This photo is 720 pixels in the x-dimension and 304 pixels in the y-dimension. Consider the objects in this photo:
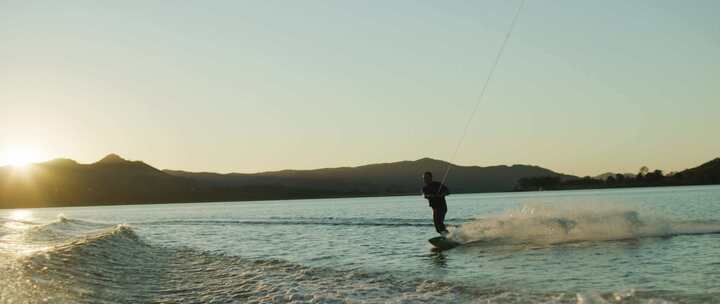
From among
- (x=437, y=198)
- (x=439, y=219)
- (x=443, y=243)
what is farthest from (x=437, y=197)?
(x=443, y=243)

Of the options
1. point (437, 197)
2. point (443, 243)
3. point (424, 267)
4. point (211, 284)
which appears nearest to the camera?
point (211, 284)

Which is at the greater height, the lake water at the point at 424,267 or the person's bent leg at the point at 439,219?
the person's bent leg at the point at 439,219

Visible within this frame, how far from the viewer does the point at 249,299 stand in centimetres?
1138

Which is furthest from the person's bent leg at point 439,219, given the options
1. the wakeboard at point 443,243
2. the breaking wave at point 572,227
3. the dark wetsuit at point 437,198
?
the wakeboard at point 443,243

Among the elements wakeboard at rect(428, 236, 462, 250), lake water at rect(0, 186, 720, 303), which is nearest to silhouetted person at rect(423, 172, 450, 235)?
lake water at rect(0, 186, 720, 303)

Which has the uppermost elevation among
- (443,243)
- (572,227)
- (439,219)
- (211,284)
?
(439,219)

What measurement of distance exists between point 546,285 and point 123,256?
43.6ft

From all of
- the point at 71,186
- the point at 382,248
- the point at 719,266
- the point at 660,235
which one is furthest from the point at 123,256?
the point at 71,186

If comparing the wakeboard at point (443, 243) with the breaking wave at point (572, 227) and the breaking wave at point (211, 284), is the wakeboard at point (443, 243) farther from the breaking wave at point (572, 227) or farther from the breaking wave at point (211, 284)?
the breaking wave at point (211, 284)

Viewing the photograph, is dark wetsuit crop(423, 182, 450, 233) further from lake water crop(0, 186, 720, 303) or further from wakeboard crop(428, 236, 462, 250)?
wakeboard crop(428, 236, 462, 250)

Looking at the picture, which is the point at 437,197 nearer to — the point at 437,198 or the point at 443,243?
the point at 437,198

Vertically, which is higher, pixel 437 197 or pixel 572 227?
pixel 437 197

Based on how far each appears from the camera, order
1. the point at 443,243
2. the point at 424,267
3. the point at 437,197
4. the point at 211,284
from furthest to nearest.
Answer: the point at 437,197 < the point at 443,243 < the point at 424,267 < the point at 211,284

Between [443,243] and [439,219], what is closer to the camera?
[443,243]
